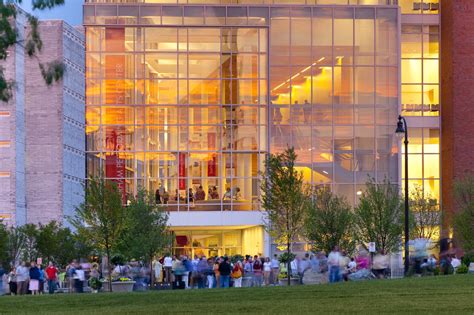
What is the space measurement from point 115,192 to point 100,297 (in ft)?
54.8

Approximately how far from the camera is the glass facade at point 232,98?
67000mm

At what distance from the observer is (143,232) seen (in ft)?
166

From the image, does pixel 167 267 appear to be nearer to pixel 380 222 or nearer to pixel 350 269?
pixel 350 269

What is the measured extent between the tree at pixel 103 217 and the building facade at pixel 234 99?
17663mm

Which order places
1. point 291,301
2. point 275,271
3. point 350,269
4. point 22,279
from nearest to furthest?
point 291,301 < point 22,279 < point 350,269 < point 275,271

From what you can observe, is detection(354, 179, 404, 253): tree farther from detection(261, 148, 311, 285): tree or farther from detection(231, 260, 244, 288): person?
detection(231, 260, 244, 288): person

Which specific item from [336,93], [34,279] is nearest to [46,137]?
[336,93]

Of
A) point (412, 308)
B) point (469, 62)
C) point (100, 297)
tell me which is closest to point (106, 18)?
point (469, 62)

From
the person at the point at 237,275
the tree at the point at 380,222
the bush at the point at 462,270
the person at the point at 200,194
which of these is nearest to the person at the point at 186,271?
the person at the point at 237,275

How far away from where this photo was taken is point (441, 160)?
7056cm

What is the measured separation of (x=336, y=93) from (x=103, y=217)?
2423 cm

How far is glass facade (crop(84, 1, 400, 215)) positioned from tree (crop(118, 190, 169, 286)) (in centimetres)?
1484

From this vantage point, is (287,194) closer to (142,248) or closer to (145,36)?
(142,248)

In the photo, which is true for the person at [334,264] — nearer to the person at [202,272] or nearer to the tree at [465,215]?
the person at [202,272]
